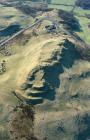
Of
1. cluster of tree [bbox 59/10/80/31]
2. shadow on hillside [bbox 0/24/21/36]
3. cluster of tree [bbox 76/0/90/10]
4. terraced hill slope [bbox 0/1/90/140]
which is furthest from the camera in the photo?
cluster of tree [bbox 76/0/90/10]

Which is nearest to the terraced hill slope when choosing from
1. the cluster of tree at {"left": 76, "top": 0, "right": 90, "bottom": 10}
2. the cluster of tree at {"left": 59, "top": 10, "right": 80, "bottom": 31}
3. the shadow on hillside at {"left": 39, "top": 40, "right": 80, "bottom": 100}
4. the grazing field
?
the shadow on hillside at {"left": 39, "top": 40, "right": 80, "bottom": 100}

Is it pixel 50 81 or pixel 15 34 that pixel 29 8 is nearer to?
pixel 15 34

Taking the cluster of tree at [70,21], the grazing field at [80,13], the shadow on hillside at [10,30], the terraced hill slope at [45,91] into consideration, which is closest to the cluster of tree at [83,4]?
the grazing field at [80,13]

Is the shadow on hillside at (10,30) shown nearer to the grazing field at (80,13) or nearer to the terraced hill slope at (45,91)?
the terraced hill slope at (45,91)

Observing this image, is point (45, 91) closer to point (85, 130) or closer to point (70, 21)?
point (85, 130)

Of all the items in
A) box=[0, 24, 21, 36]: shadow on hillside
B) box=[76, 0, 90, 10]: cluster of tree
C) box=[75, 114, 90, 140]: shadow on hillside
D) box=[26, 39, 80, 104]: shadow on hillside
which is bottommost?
box=[76, 0, 90, 10]: cluster of tree

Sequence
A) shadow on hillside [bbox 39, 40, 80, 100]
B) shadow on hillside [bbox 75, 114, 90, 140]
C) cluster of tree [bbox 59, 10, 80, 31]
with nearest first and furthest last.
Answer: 1. shadow on hillside [bbox 75, 114, 90, 140]
2. shadow on hillside [bbox 39, 40, 80, 100]
3. cluster of tree [bbox 59, 10, 80, 31]

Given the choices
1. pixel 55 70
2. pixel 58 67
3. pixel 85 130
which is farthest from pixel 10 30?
pixel 85 130

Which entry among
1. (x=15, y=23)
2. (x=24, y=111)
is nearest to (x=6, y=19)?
(x=15, y=23)

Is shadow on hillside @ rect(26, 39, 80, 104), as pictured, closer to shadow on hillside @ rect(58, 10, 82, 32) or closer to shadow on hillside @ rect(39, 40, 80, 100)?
shadow on hillside @ rect(39, 40, 80, 100)

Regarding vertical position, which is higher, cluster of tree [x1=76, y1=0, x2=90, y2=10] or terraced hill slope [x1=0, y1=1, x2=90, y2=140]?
terraced hill slope [x1=0, y1=1, x2=90, y2=140]

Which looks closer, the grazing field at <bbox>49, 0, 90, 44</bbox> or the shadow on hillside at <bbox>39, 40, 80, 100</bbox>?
the shadow on hillside at <bbox>39, 40, 80, 100</bbox>
